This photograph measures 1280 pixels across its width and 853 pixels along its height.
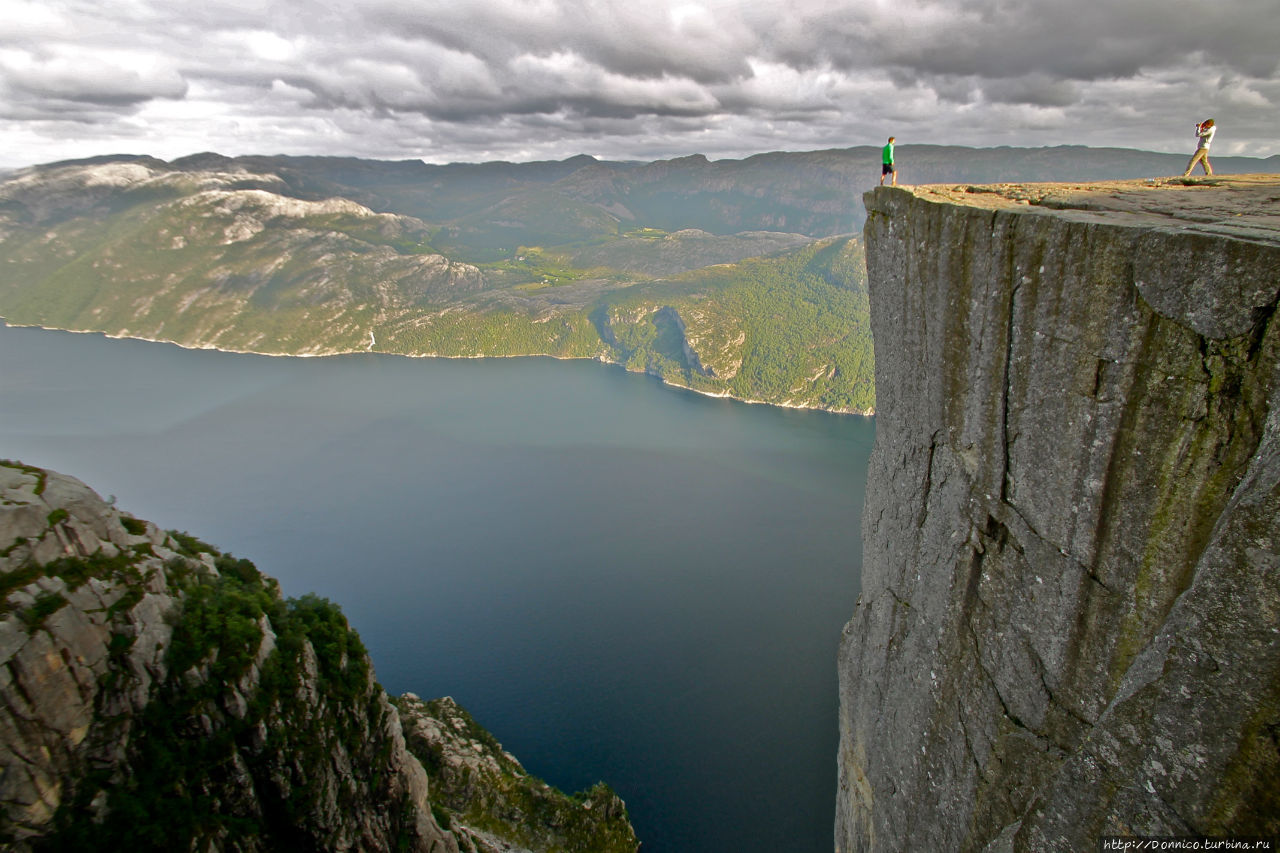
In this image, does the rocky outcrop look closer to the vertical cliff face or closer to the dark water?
the dark water

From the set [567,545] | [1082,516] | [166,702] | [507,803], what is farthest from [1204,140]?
[567,545]

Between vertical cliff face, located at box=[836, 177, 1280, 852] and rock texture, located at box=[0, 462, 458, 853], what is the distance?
2000 cm

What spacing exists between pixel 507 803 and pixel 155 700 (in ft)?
95.1

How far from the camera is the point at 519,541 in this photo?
280 ft

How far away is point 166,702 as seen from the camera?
60.5 feet

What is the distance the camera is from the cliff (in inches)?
607

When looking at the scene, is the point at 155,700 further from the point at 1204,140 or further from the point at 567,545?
the point at 567,545

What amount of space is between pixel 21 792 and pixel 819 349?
200653mm

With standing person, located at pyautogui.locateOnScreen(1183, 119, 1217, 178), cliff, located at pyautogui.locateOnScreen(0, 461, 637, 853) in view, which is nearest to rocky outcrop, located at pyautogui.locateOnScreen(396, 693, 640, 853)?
cliff, located at pyautogui.locateOnScreen(0, 461, 637, 853)

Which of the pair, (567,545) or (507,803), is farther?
(567,545)

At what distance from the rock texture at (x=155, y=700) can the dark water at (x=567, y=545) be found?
31.5 metres

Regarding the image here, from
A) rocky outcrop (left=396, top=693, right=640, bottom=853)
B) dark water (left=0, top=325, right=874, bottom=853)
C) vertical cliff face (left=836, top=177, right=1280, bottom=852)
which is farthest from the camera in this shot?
dark water (left=0, top=325, right=874, bottom=853)

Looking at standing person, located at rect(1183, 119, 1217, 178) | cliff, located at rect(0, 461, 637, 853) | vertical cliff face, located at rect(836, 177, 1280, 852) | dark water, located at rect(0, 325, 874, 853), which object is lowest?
dark water, located at rect(0, 325, 874, 853)

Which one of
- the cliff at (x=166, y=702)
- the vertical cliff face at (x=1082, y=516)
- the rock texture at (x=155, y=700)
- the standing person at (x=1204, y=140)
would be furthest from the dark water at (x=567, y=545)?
the standing person at (x=1204, y=140)
